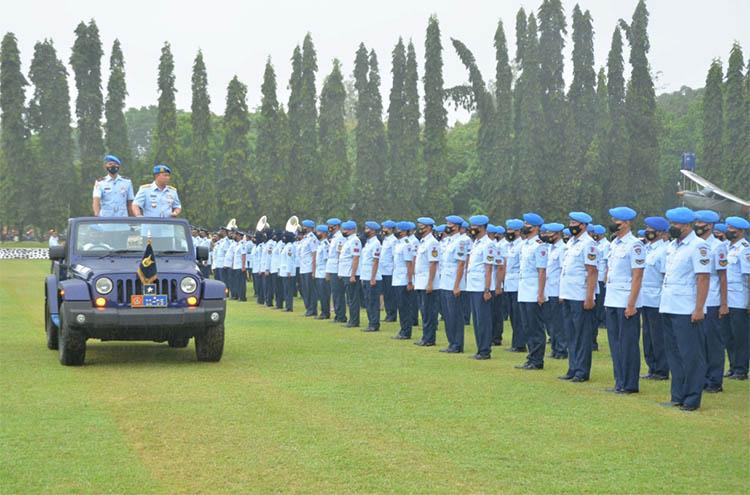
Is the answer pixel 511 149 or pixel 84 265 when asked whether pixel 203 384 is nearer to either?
pixel 84 265

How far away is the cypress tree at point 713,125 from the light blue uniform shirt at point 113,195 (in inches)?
2006

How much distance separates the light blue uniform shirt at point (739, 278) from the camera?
14.7 metres

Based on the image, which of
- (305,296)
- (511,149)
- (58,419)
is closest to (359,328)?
(305,296)

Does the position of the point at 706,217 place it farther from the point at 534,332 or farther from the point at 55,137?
the point at 55,137

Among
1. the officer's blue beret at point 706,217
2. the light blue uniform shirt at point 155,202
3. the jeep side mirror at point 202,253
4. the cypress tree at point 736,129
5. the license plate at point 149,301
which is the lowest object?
the license plate at point 149,301

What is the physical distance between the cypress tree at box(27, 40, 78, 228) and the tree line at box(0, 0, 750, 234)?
0.11 m

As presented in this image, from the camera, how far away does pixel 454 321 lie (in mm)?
17203

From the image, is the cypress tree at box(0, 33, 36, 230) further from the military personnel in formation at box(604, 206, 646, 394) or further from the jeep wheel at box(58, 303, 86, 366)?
the military personnel in formation at box(604, 206, 646, 394)

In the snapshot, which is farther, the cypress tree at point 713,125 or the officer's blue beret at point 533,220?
the cypress tree at point 713,125

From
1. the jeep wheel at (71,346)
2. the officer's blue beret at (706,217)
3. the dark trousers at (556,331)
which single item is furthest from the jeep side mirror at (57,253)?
the officer's blue beret at (706,217)

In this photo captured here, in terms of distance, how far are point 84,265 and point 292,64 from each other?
200ft

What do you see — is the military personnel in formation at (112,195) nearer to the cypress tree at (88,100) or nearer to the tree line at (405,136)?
the tree line at (405,136)

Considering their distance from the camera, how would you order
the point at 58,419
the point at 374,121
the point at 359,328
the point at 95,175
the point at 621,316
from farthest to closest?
the point at 95,175
the point at 374,121
the point at 359,328
the point at 621,316
the point at 58,419

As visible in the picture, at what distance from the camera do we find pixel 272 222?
7275cm
